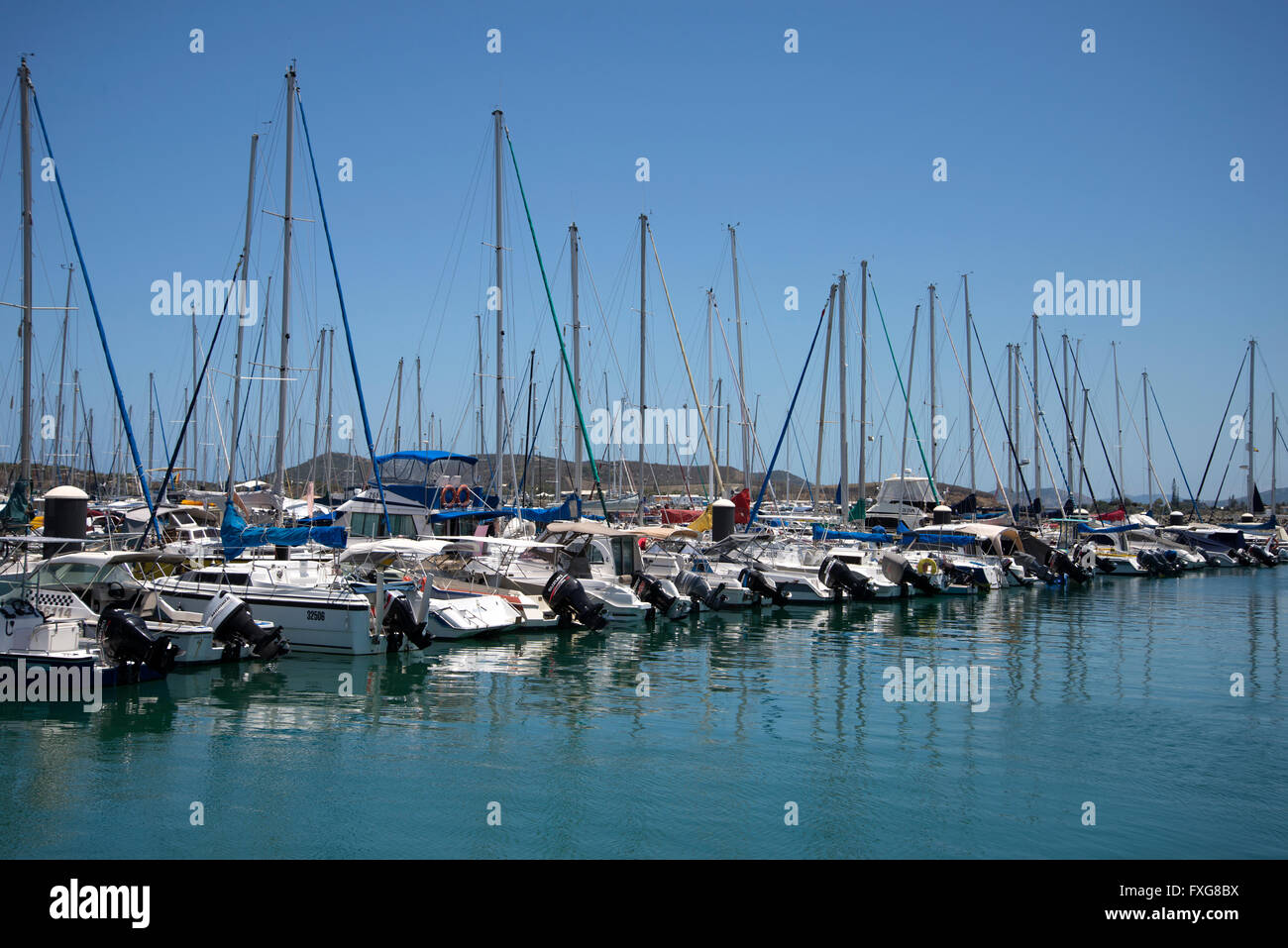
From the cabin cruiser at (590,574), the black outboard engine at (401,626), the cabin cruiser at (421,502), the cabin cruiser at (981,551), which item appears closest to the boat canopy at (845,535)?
the cabin cruiser at (981,551)

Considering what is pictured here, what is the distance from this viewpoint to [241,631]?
23.4 m

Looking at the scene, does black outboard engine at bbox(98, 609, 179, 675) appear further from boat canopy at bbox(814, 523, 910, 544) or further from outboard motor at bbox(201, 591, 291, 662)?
boat canopy at bbox(814, 523, 910, 544)

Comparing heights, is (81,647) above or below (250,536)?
below

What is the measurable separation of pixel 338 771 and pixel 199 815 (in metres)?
2.53

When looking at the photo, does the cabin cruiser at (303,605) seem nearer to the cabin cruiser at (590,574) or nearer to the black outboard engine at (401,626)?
the black outboard engine at (401,626)

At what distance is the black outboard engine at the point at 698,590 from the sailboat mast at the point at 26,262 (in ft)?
69.3

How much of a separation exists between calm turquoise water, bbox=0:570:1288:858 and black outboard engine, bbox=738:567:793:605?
34.6ft

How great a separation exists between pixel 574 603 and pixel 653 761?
1408cm

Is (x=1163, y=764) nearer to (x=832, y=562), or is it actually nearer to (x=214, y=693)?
(x=214, y=693)

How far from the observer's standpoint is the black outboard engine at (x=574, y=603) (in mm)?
30391

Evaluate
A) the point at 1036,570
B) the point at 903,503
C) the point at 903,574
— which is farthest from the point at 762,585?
the point at 903,503

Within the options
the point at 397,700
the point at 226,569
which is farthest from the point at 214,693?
the point at 226,569

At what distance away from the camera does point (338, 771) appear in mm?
15742

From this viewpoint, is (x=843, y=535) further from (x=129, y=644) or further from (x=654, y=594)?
(x=129, y=644)
